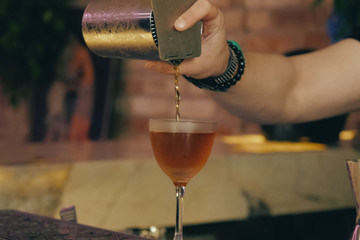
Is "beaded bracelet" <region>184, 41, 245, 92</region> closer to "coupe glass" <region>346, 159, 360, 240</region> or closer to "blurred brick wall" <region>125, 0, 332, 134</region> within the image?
"coupe glass" <region>346, 159, 360, 240</region>

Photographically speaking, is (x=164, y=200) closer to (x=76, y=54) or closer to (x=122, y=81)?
(x=122, y=81)

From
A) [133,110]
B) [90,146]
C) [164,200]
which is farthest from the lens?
[133,110]

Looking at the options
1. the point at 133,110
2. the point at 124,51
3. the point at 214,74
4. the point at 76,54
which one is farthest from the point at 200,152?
the point at 76,54

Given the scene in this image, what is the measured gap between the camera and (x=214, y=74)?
975 mm

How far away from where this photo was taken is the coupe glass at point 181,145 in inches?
27.7

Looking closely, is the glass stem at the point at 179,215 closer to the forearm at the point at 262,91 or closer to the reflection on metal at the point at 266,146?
the forearm at the point at 262,91

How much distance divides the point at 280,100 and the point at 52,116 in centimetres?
199

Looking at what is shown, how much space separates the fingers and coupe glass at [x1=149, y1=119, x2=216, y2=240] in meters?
0.12

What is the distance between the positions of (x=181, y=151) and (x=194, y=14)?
175 mm

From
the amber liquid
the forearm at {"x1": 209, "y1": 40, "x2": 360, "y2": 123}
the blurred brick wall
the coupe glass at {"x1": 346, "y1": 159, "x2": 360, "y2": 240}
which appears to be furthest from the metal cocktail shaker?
the blurred brick wall

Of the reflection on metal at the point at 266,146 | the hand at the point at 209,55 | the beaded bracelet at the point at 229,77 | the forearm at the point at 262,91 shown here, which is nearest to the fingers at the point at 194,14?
the hand at the point at 209,55

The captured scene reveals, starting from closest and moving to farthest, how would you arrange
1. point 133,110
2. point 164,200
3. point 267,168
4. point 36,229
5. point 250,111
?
point 36,229 → point 250,111 → point 164,200 → point 267,168 → point 133,110

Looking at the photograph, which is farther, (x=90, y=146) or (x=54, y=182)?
(x=90, y=146)

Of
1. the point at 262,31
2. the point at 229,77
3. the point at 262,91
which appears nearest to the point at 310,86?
the point at 262,91
